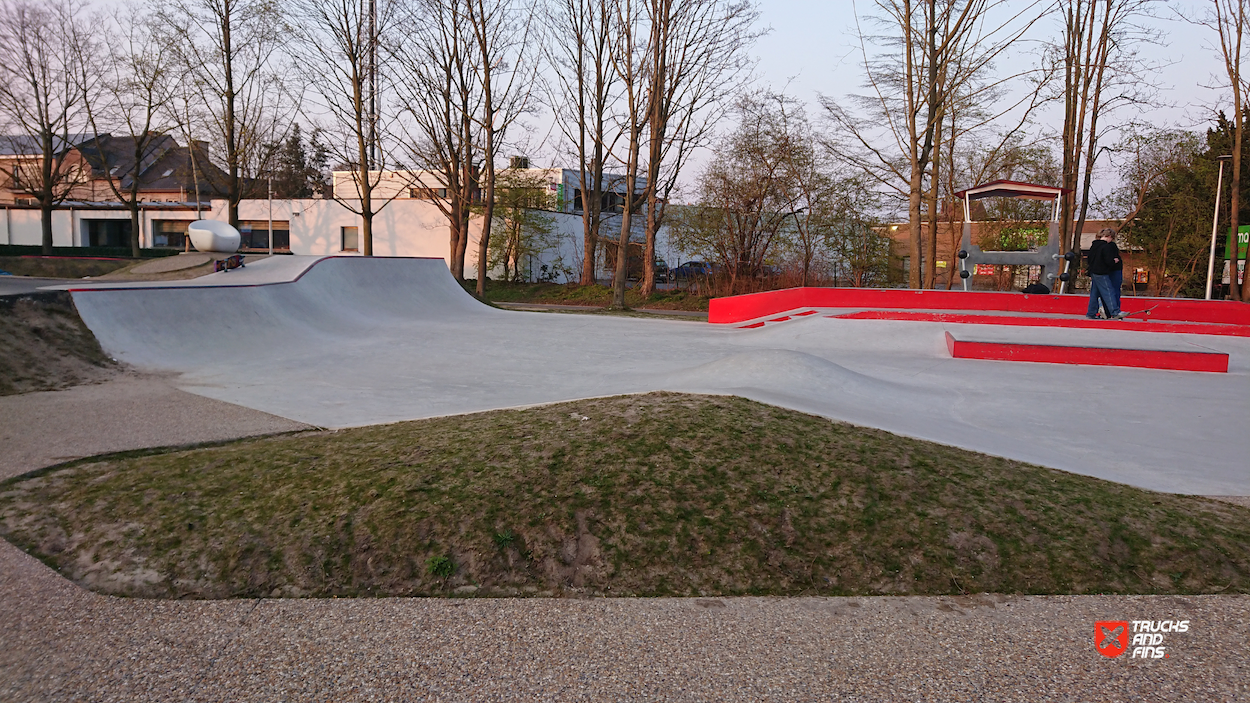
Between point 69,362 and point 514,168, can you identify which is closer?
point 69,362

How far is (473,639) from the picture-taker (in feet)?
10.4

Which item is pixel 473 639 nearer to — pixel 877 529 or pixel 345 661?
pixel 345 661

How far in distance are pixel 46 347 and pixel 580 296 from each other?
2145 cm

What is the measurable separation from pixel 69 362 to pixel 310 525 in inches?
252

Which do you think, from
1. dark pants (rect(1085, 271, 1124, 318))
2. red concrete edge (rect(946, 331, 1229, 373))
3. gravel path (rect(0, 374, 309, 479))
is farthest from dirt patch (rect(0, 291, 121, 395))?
dark pants (rect(1085, 271, 1124, 318))

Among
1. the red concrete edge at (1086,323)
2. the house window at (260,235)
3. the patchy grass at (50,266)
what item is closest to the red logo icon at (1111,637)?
the red concrete edge at (1086,323)

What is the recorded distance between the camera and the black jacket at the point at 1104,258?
37.0 feet

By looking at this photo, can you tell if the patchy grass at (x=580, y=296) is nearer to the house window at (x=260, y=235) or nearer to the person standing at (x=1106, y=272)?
the person standing at (x=1106, y=272)

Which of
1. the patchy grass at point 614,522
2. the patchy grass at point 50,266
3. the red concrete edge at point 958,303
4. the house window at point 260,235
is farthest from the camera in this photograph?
the house window at point 260,235

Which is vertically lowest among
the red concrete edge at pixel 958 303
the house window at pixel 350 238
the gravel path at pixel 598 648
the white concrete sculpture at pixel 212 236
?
the gravel path at pixel 598 648

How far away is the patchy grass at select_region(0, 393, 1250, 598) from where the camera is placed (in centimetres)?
374

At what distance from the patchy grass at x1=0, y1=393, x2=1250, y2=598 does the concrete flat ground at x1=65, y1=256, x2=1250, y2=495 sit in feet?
3.69

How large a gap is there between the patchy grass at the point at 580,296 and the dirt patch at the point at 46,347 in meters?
14.6

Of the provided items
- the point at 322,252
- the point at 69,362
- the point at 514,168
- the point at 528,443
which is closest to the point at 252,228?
the point at 322,252
